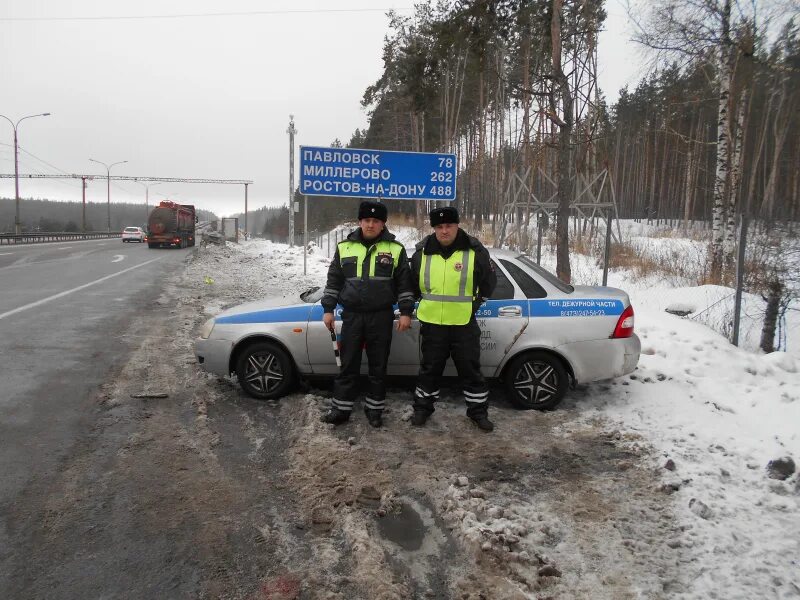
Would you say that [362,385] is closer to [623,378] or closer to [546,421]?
[546,421]

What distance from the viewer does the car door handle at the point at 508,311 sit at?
4984mm

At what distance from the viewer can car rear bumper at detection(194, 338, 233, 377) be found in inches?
207

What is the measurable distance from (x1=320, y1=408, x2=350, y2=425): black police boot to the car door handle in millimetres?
1623

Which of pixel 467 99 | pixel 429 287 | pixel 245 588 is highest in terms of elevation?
pixel 467 99

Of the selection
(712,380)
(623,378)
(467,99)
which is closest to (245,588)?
(623,378)

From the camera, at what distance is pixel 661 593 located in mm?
2518

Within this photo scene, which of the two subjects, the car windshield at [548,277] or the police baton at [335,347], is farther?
the car windshield at [548,277]

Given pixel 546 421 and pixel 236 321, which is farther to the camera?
pixel 236 321

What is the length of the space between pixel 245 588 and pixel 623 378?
4474mm

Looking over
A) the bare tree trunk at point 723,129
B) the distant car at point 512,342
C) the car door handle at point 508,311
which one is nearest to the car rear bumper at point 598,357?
the distant car at point 512,342

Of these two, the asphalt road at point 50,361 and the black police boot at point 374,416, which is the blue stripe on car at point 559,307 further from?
the asphalt road at point 50,361

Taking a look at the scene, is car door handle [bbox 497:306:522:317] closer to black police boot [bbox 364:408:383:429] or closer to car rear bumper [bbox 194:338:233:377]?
black police boot [bbox 364:408:383:429]

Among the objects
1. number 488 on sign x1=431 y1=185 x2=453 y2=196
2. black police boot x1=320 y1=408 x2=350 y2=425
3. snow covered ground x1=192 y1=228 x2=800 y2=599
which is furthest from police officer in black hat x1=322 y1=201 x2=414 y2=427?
number 488 on sign x1=431 y1=185 x2=453 y2=196

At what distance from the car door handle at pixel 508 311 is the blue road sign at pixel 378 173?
621cm
